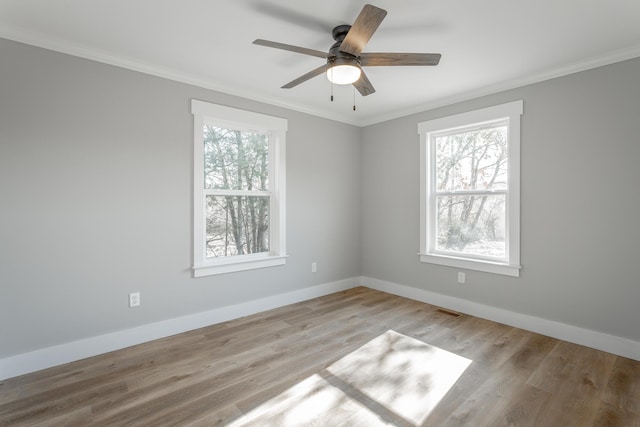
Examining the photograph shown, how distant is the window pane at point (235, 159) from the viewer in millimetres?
3316

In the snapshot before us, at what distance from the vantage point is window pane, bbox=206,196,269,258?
11.0 feet

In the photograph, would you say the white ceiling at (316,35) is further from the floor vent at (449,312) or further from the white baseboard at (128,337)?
the floor vent at (449,312)

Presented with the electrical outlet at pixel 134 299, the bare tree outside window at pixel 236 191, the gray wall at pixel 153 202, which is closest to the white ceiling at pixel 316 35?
the gray wall at pixel 153 202

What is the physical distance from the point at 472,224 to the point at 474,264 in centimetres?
46

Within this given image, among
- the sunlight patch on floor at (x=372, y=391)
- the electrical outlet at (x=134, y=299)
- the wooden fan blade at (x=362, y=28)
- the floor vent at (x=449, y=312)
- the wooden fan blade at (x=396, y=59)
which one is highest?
the wooden fan blade at (x=362, y=28)

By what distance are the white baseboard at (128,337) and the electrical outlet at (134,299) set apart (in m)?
0.22

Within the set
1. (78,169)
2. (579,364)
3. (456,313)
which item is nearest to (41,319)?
(78,169)

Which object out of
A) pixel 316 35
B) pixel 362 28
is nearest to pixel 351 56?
pixel 362 28

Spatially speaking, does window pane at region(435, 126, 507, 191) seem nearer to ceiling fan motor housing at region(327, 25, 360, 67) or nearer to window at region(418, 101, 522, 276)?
window at region(418, 101, 522, 276)

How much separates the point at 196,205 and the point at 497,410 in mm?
2970

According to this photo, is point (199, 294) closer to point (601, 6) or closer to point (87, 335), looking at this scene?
point (87, 335)

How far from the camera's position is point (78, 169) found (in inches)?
99.6

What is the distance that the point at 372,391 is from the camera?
209 centimetres

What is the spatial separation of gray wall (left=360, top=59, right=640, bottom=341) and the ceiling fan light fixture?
1969 millimetres
